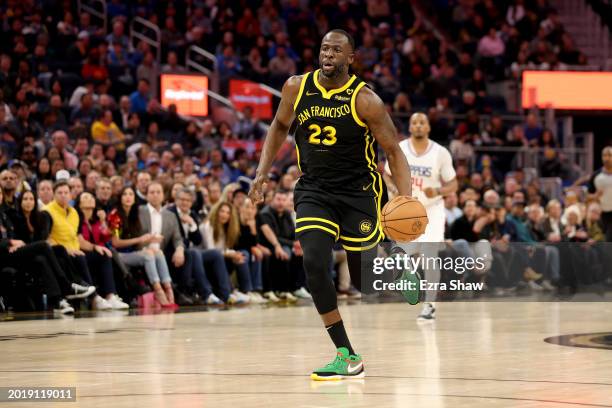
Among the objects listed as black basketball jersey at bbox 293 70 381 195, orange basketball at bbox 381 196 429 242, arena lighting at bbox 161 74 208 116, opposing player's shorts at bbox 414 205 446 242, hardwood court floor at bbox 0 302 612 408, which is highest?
arena lighting at bbox 161 74 208 116

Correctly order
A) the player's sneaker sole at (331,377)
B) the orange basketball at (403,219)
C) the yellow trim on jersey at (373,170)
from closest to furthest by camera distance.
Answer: the player's sneaker sole at (331,377), the orange basketball at (403,219), the yellow trim on jersey at (373,170)

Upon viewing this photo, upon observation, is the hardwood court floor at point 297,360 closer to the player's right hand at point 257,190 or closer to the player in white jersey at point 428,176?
the player in white jersey at point 428,176

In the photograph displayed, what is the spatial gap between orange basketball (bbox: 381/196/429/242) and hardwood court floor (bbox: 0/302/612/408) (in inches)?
35.8

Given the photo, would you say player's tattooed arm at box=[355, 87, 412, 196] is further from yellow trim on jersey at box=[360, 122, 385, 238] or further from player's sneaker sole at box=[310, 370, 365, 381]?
player's sneaker sole at box=[310, 370, 365, 381]

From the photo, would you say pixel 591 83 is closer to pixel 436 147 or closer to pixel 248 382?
pixel 436 147

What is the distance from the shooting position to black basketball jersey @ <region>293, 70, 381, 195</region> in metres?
7.73

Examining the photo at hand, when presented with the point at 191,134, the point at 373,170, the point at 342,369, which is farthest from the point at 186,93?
the point at 342,369

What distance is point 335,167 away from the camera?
7824mm

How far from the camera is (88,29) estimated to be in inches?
896

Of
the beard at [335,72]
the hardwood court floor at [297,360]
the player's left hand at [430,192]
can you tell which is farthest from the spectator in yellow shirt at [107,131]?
the beard at [335,72]

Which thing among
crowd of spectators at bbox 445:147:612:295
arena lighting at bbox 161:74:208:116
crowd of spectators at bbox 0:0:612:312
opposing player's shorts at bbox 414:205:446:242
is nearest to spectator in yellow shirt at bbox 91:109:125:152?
crowd of spectators at bbox 0:0:612:312

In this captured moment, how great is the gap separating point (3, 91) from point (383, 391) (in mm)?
13412

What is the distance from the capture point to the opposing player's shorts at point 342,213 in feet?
25.5

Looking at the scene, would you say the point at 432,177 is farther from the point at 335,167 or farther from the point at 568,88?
the point at 568,88
